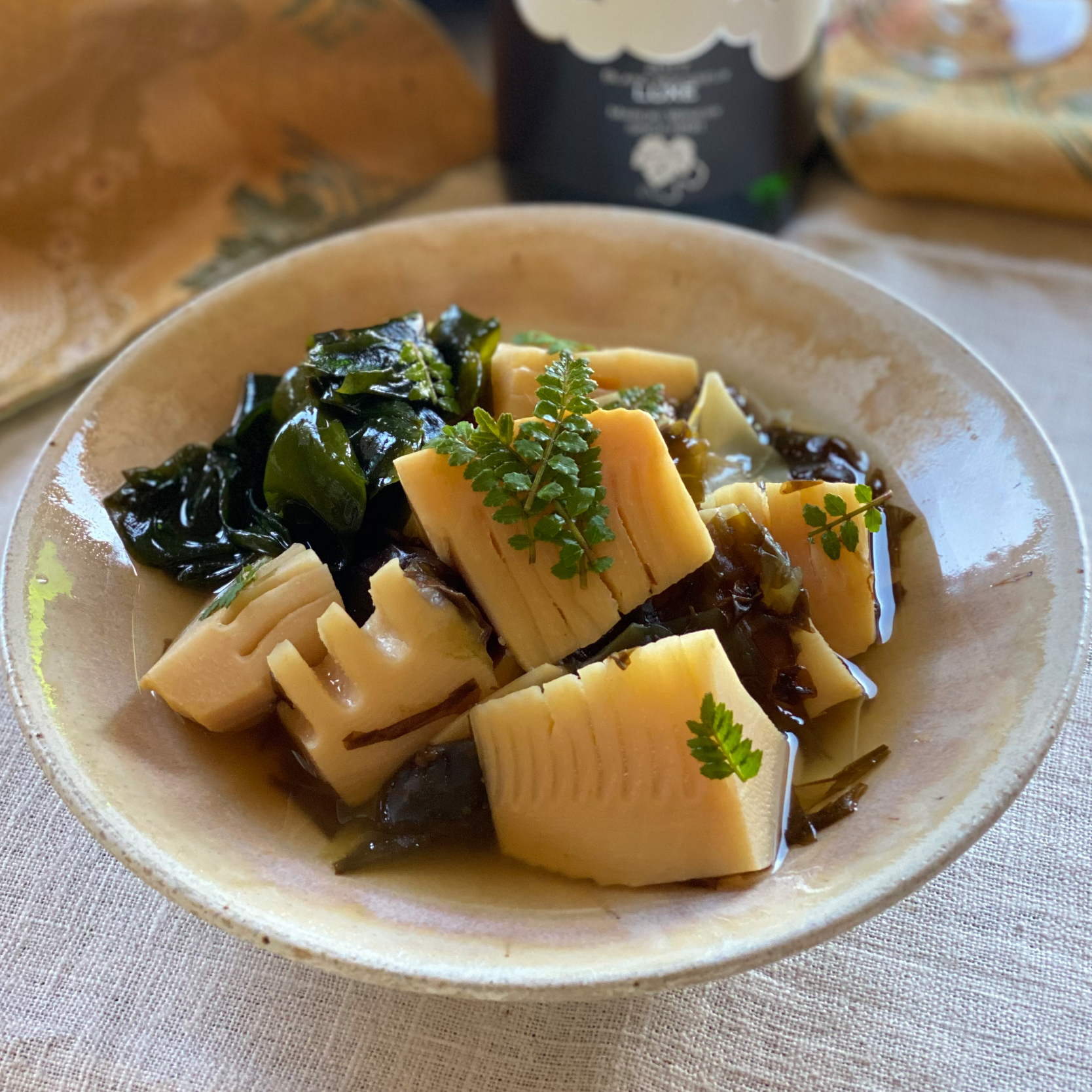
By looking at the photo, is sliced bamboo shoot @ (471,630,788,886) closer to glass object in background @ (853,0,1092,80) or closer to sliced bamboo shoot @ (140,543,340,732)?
sliced bamboo shoot @ (140,543,340,732)

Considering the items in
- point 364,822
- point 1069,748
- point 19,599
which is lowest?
point 1069,748

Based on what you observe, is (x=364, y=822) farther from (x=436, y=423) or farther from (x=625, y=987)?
(x=436, y=423)

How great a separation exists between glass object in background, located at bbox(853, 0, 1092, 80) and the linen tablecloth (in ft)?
8.46

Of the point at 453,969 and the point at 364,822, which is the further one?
the point at 364,822

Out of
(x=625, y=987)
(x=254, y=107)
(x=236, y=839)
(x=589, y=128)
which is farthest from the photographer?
(x=254, y=107)

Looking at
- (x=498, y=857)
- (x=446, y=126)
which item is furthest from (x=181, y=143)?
(x=498, y=857)

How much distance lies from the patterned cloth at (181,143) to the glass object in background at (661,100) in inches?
20.9

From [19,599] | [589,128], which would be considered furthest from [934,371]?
[19,599]

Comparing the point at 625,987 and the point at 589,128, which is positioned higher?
the point at 589,128

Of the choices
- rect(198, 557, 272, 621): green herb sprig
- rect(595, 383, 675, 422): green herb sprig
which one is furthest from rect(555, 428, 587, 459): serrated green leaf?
rect(198, 557, 272, 621): green herb sprig

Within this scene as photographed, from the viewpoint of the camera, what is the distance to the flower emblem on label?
2.81 meters

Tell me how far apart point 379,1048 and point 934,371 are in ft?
4.95

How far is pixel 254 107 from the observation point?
3.22m

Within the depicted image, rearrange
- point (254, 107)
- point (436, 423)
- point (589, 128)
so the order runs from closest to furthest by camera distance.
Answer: point (436, 423), point (589, 128), point (254, 107)
